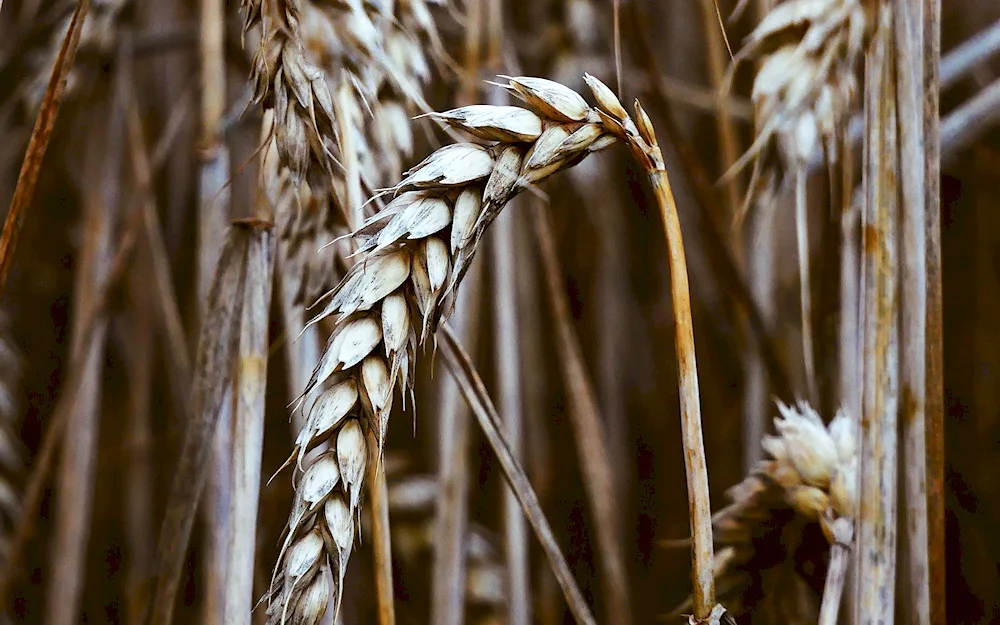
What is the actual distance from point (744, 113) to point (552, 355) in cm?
46

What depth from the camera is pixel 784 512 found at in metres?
0.54

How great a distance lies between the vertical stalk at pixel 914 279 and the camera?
1.44ft

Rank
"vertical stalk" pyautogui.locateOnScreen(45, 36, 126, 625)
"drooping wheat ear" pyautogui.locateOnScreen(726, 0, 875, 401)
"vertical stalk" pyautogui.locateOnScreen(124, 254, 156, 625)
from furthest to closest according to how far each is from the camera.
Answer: "vertical stalk" pyautogui.locateOnScreen(124, 254, 156, 625) < "vertical stalk" pyautogui.locateOnScreen(45, 36, 126, 625) < "drooping wheat ear" pyautogui.locateOnScreen(726, 0, 875, 401)

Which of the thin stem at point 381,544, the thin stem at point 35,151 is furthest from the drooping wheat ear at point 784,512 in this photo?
the thin stem at point 35,151

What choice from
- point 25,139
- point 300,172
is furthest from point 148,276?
point 300,172

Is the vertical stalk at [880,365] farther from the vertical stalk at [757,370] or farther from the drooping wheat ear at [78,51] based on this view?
the drooping wheat ear at [78,51]

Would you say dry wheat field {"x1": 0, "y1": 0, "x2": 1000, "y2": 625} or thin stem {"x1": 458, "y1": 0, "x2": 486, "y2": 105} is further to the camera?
thin stem {"x1": 458, "y1": 0, "x2": 486, "y2": 105}

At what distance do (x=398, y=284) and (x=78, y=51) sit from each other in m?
0.62

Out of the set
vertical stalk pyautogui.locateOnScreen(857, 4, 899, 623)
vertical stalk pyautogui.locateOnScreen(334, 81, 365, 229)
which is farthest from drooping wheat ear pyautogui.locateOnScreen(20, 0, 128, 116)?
vertical stalk pyautogui.locateOnScreen(857, 4, 899, 623)

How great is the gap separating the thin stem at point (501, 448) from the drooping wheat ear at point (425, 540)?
0.56 meters

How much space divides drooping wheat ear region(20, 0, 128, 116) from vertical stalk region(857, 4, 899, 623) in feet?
2.18

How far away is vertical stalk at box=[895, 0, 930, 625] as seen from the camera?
1.44 ft

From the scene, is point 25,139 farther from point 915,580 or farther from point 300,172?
point 915,580

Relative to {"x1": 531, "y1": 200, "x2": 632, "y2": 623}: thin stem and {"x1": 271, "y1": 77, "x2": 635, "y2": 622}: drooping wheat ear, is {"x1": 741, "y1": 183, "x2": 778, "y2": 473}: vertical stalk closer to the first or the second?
{"x1": 531, "y1": 200, "x2": 632, "y2": 623}: thin stem
